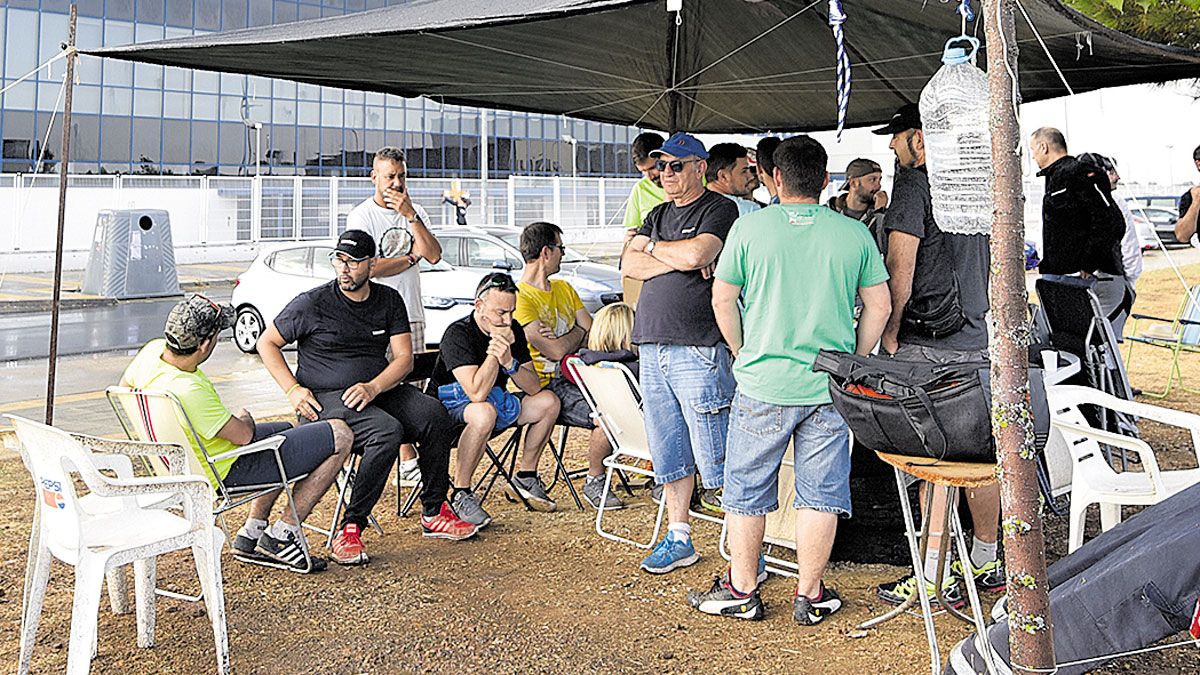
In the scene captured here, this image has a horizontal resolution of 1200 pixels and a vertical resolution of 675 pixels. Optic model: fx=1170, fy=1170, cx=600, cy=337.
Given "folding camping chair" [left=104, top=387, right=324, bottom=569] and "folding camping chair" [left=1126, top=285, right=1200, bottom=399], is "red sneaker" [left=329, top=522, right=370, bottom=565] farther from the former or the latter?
"folding camping chair" [left=1126, top=285, right=1200, bottom=399]

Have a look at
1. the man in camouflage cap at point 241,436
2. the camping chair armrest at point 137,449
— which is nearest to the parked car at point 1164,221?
the man in camouflage cap at point 241,436

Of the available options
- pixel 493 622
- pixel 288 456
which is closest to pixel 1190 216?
pixel 493 622

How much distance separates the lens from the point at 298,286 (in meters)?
12.2

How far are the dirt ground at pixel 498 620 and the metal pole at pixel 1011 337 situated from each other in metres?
1.69

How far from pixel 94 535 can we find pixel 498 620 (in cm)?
137

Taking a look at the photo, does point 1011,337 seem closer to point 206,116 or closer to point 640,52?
point 640,52

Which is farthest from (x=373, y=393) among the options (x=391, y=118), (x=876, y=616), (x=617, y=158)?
(x=617, y=158)

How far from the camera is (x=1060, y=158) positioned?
Result: 6.90 m

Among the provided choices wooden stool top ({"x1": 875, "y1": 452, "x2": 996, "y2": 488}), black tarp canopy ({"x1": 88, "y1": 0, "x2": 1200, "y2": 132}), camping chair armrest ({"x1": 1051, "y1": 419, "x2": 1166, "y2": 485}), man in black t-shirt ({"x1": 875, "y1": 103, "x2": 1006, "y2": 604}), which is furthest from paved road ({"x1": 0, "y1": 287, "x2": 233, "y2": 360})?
wooden stool top ({"x1": 875, "y1": 452, "x2": 996, "y2": 488})

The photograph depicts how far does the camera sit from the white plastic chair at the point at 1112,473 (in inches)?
152

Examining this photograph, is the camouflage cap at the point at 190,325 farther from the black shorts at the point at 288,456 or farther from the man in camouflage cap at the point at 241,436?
the black shorts at the point at 288,456

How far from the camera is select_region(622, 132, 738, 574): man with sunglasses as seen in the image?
439 centimetres

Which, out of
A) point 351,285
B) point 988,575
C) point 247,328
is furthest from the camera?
point 247,328

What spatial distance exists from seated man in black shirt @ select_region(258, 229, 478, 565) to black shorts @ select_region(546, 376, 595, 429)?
0.75 meters
